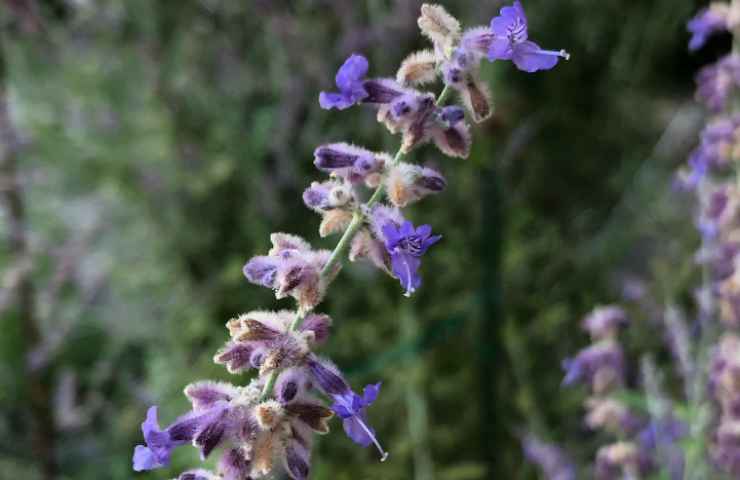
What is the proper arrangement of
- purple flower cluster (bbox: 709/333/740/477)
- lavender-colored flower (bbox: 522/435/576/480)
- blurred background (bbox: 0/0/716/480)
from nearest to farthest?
purple flower cluster (bbox: 709/333/740/477), lavender-colored flower (bbox: 522/435/576/480), blurred background (bbox: 0/0/716/480)

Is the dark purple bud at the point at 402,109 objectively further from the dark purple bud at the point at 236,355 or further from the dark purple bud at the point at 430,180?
the dark purple bud at the point at 236,355

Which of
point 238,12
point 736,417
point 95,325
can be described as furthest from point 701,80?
point 95,325

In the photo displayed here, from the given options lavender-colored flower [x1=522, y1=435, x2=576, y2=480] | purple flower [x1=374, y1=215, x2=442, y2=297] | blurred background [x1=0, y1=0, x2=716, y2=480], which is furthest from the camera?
blurred background [x1=0, y1=0, x2=716, y2=480]

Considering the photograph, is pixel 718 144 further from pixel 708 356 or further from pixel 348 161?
pixel 348 161

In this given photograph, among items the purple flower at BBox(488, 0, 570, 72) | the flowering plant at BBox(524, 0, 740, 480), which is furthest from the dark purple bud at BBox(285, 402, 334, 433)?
the flowering plant at BBox(524, 0, 740, 480)

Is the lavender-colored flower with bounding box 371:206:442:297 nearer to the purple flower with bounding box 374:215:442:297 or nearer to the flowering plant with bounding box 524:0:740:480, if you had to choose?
the purple flower with bounding box 374:215:442:297

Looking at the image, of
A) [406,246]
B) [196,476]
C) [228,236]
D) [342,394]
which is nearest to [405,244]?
[406,246]

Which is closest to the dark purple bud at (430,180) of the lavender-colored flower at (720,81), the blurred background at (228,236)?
the lavender-colored flower at (720,81)
